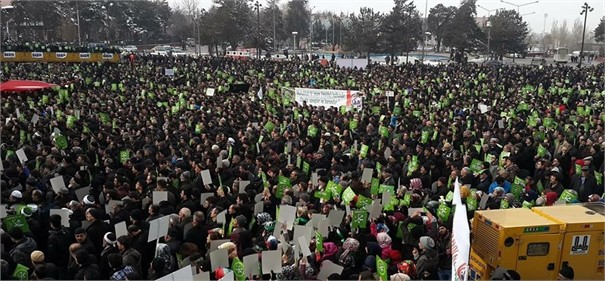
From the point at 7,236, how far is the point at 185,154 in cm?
548

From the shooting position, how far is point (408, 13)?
54875mm

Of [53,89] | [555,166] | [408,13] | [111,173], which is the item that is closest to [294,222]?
[111,173]

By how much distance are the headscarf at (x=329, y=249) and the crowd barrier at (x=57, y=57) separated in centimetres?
3709

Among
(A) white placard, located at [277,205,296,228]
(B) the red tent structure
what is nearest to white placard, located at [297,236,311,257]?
(A) white placard, located at [277,205,296,228]

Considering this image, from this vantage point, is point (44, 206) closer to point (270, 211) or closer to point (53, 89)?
point (270, 211)

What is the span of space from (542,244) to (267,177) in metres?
5.35

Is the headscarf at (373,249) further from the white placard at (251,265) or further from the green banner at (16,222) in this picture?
the green banner at (16,222)

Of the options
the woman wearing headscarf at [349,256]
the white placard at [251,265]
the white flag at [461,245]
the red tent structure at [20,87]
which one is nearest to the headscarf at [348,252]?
the woman wearing headscarf at [349,256]

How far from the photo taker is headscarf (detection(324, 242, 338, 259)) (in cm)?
685

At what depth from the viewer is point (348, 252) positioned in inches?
266

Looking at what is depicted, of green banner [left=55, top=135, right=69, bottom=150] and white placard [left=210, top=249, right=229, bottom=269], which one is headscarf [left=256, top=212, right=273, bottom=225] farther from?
green banner [left=55, top=135, right=69, bottom=150]

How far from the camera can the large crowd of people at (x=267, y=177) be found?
264 inches

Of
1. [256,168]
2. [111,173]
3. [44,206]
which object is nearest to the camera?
[44,206]

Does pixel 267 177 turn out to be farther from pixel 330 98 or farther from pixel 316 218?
pixel 330 98
